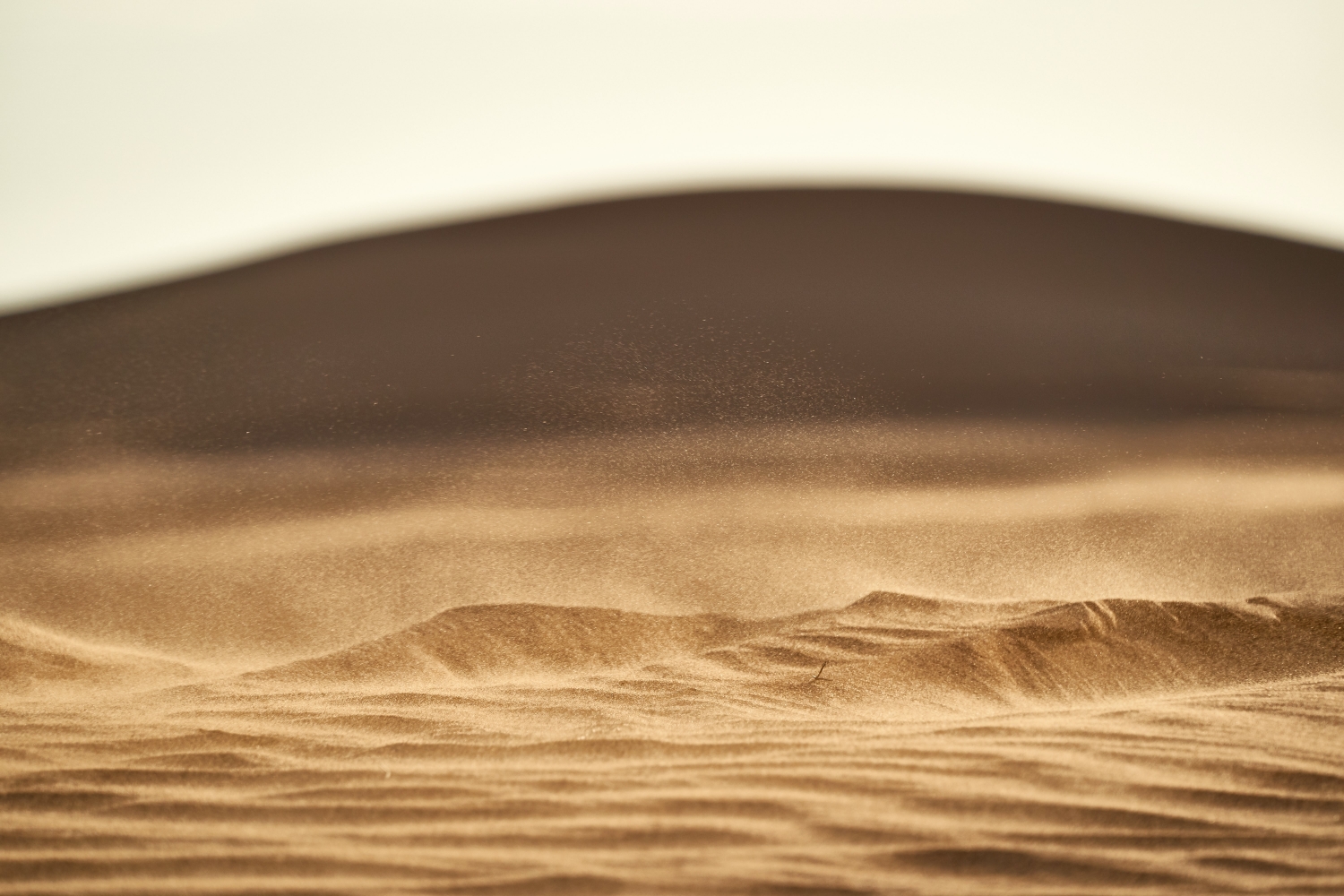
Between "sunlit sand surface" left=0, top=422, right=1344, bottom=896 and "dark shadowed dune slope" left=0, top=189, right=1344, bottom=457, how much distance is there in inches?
4.4

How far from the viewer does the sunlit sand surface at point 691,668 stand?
5.88 feet

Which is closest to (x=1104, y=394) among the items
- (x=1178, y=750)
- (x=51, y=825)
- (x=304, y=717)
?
(x=1178, y=750)

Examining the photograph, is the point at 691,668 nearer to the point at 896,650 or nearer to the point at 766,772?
the point at 766,772

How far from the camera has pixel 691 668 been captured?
1854 mm

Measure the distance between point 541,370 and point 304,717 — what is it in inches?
42.3

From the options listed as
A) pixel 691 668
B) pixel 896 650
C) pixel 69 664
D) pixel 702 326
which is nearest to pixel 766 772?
pixel 691 668

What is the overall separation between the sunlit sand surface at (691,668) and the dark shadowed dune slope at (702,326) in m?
0.11

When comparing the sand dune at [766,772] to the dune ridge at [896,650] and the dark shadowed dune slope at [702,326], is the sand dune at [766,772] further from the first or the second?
the dark shadowed dune slope at [702,326]

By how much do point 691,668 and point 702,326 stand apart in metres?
0.86

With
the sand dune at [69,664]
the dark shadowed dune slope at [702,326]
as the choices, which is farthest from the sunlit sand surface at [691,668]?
the dark shadowed dune slope at [702,326]

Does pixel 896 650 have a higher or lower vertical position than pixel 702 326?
lower

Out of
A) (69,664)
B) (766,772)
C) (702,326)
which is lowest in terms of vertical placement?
(766,772)

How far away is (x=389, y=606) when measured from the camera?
1.79 meters

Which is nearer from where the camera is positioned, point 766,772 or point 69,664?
point 69,664
